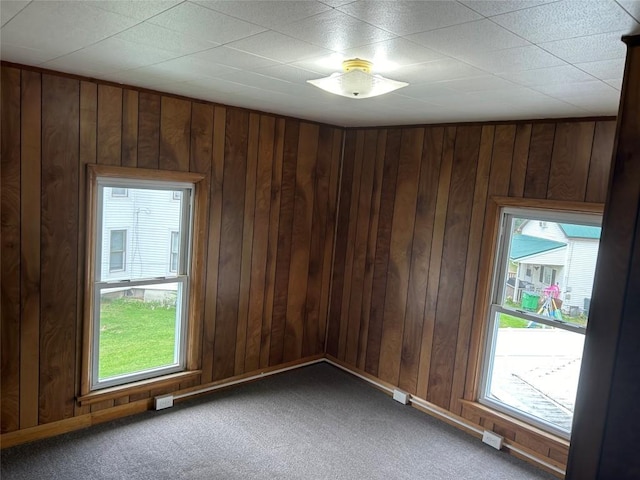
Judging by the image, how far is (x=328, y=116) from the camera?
391 cm

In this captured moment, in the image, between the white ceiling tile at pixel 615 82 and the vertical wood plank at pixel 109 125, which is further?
the vertical wood plank at pixel 109 125

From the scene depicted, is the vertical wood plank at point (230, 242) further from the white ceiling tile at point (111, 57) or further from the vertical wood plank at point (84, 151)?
the white ceiling tile at point (111, 57)

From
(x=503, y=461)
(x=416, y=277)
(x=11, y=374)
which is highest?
(x=416, y=277)

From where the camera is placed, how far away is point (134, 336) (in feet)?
11.8

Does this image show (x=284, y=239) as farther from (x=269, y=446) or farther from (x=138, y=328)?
(x=269, y=446)

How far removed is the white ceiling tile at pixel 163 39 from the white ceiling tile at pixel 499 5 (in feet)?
3.56

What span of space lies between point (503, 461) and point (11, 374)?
3276 mm

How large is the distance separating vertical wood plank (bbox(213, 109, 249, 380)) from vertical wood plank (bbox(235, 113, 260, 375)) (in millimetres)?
39

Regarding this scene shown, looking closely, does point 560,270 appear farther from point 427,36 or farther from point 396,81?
point 427,36

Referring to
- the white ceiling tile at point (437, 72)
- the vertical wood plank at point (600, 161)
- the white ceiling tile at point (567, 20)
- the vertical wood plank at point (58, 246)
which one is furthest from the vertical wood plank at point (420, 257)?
the vertical wood plank at point (58, 246)

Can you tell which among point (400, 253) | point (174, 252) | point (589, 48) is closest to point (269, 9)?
point (589, 48)

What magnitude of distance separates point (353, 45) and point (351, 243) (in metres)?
2.81

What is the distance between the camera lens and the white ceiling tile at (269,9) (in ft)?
4.90

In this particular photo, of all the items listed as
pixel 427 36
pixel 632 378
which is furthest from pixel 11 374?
pixel 632 378
